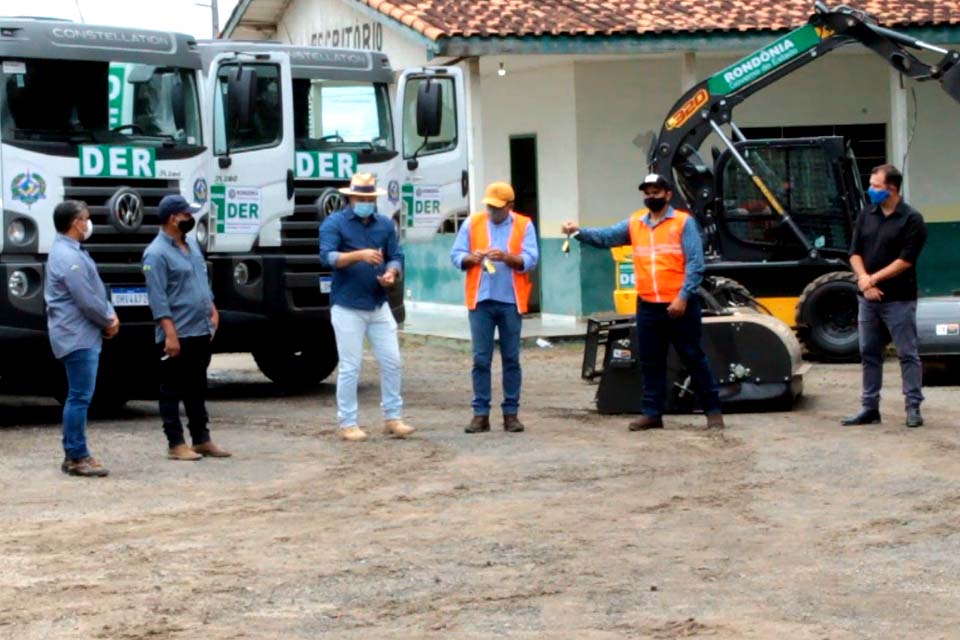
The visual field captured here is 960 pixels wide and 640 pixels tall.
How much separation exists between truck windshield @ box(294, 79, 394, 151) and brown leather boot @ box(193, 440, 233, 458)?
452cm

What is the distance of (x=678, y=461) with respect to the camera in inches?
491

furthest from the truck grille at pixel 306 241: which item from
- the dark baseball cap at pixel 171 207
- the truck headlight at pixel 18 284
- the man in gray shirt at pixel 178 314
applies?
the dark baseball cap at pixel 171 207

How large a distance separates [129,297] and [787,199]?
7386 mm

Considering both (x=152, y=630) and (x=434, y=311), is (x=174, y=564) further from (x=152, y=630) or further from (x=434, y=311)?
(x=434, y=311)

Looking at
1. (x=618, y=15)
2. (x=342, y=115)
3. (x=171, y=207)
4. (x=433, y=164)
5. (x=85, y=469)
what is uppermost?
(x=618, y=15)

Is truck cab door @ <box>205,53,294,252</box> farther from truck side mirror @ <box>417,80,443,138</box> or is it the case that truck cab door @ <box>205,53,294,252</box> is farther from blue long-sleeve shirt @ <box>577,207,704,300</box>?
blue long-sleeve shirt @ <box>577,207,704,300</box>

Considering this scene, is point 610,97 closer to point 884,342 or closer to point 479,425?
point 884,342

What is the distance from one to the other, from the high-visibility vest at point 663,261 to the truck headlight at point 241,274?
394 cm

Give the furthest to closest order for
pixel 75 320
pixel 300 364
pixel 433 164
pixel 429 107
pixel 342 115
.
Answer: pixel 300 364, pixel 433 164, pixel 342 115, pixel 429 107, pixel 75 320

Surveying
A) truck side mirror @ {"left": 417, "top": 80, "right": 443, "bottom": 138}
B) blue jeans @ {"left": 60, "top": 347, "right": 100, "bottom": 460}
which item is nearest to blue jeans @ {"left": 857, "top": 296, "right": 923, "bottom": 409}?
truck side mirror @ {"left": 417, "top": 80, "right": 443, "bottom": 138}

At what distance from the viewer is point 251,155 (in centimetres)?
1617

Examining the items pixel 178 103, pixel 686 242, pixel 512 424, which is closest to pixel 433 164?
pixel 178 103

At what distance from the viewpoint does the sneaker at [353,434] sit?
1379cm

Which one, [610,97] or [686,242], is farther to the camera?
[610,97]
